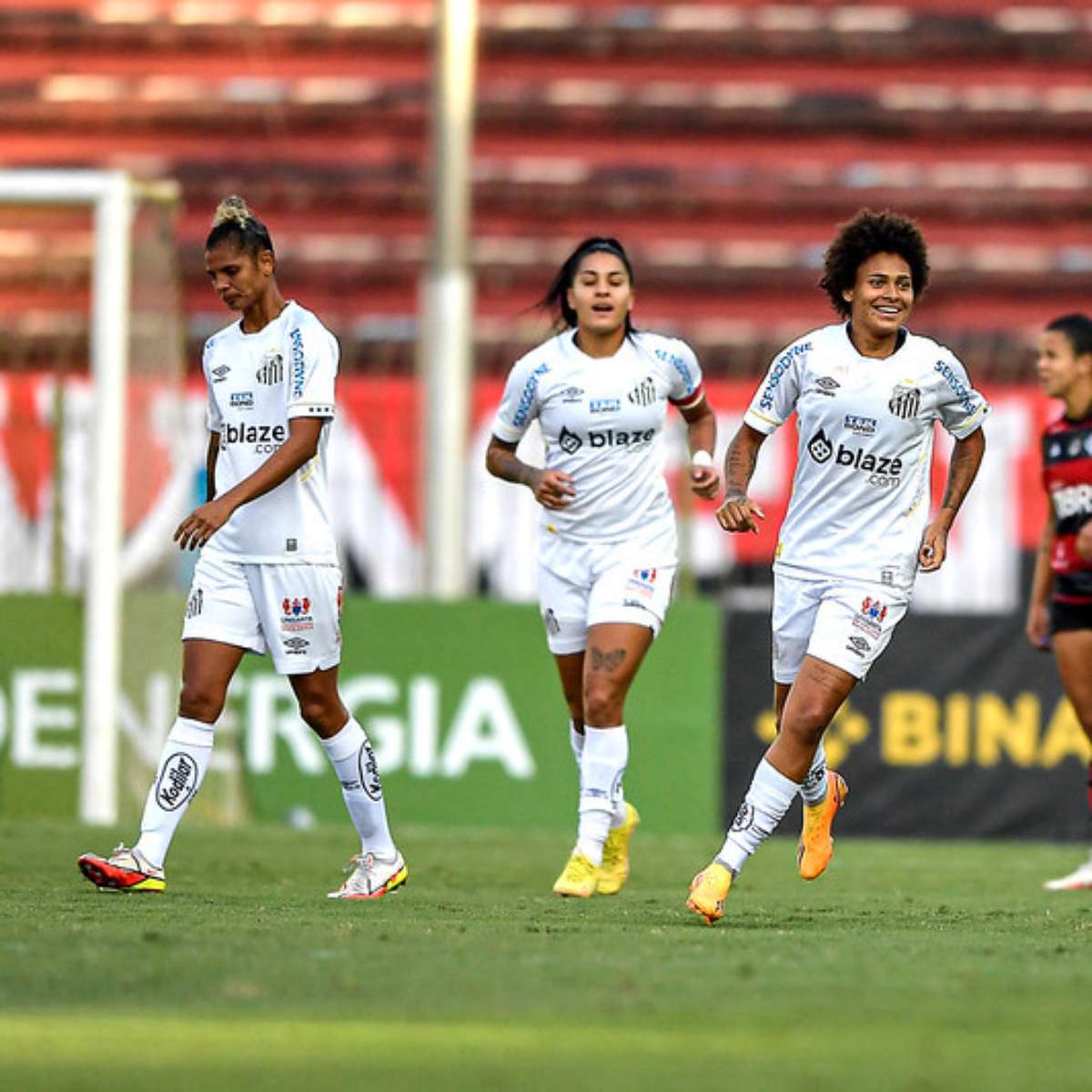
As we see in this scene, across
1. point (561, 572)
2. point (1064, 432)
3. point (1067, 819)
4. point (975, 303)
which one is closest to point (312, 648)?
point (561, 572)

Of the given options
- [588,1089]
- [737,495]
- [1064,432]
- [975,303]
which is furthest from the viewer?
[975,303]

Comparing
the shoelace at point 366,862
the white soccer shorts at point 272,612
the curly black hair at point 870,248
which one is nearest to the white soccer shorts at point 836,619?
the curly black hair at point 870,248

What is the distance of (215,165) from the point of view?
87.2ft

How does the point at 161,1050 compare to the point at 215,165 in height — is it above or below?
below

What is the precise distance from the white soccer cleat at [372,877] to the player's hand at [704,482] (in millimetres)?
1601

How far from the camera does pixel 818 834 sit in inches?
326

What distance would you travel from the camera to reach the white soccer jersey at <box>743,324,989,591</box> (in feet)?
25.8

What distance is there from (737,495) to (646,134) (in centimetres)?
1975

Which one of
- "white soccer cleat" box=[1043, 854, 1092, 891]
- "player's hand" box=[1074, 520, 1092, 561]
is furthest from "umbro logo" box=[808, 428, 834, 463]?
"white soccer cleat" box=[1043, 854, 1092, 891]

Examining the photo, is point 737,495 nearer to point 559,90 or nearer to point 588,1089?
point 588,1089

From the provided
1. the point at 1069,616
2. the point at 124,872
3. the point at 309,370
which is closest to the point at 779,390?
the point at 309,370

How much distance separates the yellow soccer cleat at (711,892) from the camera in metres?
7.34

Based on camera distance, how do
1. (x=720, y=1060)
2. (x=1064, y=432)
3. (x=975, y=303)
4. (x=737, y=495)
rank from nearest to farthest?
(x=720, y=1060), (x=737, y=495), (x=1064, y=432), (x=975, y=303)

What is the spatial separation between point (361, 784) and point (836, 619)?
1.78 m
